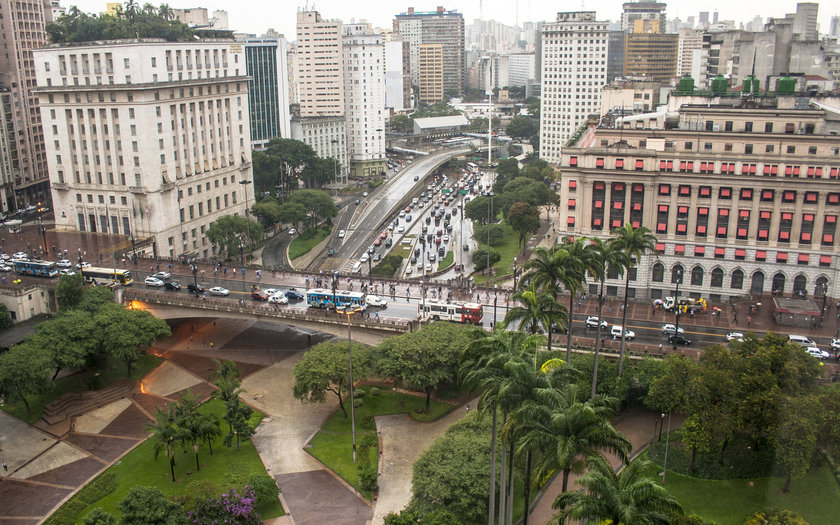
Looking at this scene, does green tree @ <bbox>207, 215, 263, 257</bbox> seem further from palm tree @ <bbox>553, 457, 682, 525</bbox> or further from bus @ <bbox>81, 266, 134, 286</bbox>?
palm tree @ <bbox>553, 457, 682, 525</bbox>

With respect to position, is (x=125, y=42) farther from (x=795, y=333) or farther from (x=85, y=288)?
(x=795, y=333)

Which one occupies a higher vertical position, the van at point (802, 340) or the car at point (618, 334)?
the van at point (802, 340)

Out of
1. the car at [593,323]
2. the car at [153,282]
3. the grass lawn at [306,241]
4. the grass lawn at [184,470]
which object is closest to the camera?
the grass lawn at [184,470]

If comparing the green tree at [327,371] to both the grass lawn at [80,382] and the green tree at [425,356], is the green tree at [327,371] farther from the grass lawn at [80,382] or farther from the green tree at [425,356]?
the grass lawn at [80,382]

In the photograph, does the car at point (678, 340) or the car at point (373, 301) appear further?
the car at point (373, 301)

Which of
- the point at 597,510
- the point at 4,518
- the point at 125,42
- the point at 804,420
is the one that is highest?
the point at 125,42

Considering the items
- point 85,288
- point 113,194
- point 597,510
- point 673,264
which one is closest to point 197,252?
point 113,194

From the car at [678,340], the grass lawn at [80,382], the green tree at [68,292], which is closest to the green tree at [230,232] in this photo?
the grass lawn at [80,382]
